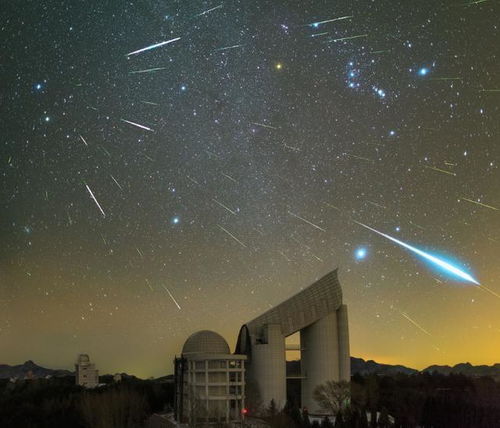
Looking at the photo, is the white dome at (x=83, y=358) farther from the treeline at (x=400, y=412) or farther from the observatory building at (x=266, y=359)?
the observatory building at (x=266, y=359)

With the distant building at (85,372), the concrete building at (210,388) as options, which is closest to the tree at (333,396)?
the concrete building at (210,388)

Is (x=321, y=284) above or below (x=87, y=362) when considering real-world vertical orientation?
above

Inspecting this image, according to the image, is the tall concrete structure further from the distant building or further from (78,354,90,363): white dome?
(78,354,90,363): white dome

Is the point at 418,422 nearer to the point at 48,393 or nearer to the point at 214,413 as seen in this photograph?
the point at 214,413

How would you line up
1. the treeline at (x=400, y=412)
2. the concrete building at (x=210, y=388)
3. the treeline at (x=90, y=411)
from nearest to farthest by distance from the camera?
the treeline at (x=400, y=412) → the concrete building at (x=210, y=388) → the treeline at (x=90, y=411)

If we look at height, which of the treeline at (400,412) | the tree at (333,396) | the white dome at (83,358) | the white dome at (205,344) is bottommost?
the treeline at (400,412)

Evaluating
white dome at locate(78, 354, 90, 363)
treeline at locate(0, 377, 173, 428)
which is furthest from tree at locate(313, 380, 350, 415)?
white dome at locate(78, 354, 90, 363)

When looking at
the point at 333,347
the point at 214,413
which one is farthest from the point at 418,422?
the point at 214,413
